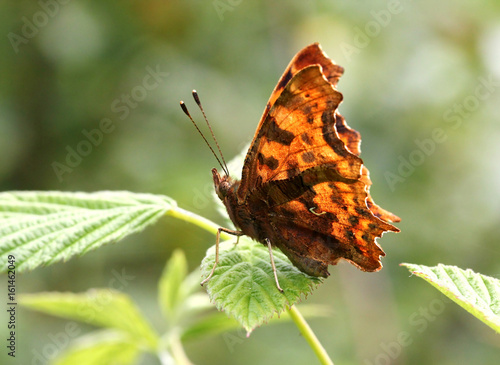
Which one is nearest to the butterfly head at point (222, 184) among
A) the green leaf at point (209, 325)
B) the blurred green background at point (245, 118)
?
the green leaf at point (209, 325)

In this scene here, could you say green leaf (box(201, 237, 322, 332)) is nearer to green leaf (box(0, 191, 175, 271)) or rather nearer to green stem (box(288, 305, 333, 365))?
green stem (box(288, 305, 333, 365))

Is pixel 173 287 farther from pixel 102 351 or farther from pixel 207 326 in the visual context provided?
pixel 102 351

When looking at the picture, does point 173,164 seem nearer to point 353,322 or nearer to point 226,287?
point 353,322

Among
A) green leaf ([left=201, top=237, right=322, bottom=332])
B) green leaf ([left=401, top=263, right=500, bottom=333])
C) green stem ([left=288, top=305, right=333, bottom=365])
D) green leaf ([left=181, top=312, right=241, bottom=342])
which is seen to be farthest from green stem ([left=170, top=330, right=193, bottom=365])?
green leaf ([left=401, top=263, right=500, bottom=333])

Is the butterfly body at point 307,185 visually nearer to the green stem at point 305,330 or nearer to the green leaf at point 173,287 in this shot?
the green stem at point 305,330

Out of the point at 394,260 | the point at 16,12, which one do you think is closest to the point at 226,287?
the point at 394,260

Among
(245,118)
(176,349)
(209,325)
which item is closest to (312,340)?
(209,325)
